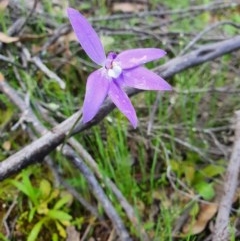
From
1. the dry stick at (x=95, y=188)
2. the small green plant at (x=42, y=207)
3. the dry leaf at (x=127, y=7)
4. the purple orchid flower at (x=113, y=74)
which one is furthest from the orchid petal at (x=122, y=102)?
the dry leaf at (x=127, y=7)

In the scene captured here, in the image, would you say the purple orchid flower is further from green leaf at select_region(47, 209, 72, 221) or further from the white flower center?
green leaf at select_region(47, 209, 72, 221)

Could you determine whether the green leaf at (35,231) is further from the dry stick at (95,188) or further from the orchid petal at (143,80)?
the orchid petal at (143,80)

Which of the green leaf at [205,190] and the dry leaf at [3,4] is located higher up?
the dry leaf at [3,4]

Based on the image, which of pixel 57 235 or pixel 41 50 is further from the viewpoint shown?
pixel 41 50

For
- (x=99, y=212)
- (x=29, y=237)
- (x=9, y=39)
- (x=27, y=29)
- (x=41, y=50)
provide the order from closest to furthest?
(x=29, y=237)
(x=99, y=212)
(x=9, y=39)
(x=41, y=50)
(x=27, y=29)

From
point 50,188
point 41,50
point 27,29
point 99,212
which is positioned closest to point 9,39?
point 41,50

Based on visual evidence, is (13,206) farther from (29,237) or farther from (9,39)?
(9,39)
